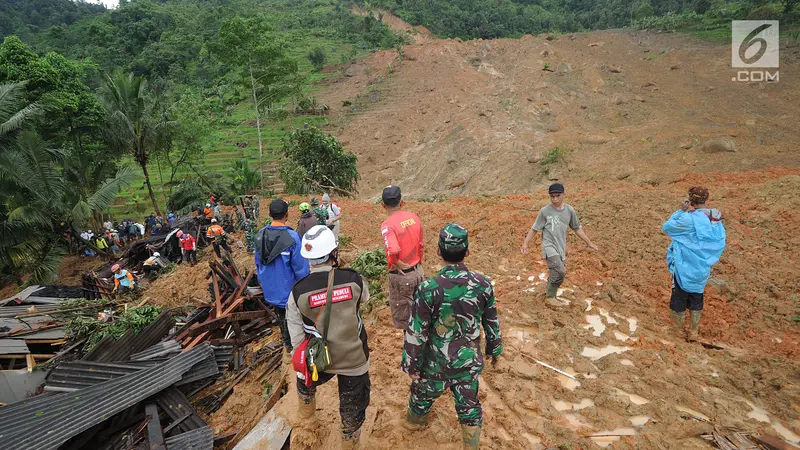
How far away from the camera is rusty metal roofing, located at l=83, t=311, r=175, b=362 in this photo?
4918 mm

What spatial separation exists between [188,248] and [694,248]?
402 inches

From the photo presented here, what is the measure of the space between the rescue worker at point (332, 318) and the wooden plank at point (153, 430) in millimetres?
2212

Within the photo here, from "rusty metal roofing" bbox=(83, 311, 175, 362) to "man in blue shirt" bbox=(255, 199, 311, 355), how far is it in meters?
2.58

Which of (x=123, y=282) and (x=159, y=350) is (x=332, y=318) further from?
(x=123, y=282)

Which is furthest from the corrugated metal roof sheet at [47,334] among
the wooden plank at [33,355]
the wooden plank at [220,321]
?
the wooden plank at [220,321]

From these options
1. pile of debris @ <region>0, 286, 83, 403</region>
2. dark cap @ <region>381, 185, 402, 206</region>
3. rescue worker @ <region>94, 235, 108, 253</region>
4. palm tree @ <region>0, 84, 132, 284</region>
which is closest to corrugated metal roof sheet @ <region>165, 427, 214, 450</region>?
dark cap @ <region>381, 185, 402, 206</region>

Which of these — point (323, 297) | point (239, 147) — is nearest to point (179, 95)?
point (239, 147)

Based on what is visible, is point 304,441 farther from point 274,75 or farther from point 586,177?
point 274,75

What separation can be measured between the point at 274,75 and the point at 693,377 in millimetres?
23125

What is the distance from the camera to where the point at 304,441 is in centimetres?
322

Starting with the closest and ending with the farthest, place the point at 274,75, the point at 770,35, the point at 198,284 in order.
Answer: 1. the point at 198,284
2. the point at 274,75
3. the point at 770,35

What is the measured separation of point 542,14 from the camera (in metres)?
60.9

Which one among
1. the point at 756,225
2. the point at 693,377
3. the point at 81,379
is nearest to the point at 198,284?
the point at 81,379

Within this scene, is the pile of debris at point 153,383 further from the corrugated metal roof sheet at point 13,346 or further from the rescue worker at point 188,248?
the rescue worker at point 188,248
